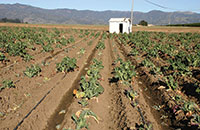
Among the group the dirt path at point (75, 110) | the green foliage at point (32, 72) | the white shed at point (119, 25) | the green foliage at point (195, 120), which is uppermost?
the white shed at point (119, 25)

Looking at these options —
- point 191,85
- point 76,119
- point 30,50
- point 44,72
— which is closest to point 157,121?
point 76,119

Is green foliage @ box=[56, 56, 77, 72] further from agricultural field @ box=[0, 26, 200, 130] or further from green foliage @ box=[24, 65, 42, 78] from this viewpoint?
green foliage @ box=[24, 65, 42, 78]

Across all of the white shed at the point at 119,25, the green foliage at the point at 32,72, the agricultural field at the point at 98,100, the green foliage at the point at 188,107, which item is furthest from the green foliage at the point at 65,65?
the white shed at the point at 119,25

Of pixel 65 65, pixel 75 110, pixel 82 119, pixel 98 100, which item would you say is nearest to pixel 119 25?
pixel 65 65

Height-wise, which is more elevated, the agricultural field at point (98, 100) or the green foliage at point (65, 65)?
the green foliage at point (65, 65)

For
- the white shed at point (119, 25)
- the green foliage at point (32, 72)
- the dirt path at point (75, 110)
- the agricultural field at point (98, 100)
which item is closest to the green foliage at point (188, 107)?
the agricultural field at point (98, 100)

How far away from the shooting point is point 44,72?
8.92 m

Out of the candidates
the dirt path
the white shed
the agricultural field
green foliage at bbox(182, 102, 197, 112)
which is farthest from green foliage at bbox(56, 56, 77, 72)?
the white shed

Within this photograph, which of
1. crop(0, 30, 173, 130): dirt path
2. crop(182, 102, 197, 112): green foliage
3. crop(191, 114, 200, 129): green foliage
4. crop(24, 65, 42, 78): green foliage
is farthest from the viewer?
crop(24, 65, 42, 78): green foliage

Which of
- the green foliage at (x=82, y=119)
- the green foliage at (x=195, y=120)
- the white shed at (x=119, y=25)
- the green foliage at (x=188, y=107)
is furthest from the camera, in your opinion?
the white shed at (x=119, y=25)

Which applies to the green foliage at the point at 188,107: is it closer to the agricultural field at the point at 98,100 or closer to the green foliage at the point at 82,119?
the agricultural field at the point at 98,100

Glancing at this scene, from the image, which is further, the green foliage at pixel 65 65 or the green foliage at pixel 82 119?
the green foliage at pixel 65 65

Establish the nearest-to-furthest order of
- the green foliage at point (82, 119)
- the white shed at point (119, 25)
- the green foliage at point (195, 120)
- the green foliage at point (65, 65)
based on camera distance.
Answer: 1. the green foliage at point (195, 120)
2. the green foliage at point (82, 119)
3. the green foliage at point (65, 65)
4. the white shed at point (119, 25)

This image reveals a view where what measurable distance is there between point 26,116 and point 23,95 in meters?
1.61
